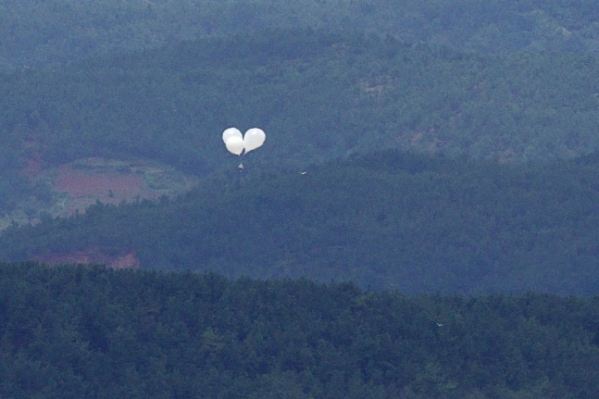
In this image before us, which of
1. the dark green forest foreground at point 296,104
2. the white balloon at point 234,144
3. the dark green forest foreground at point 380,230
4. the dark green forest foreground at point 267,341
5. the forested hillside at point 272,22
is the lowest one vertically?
the dark green forest foreground at point 267,341

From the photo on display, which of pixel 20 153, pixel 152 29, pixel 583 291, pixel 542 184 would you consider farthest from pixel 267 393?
pixel 152 29

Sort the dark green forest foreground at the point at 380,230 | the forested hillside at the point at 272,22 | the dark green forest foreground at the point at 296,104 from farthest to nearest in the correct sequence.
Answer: the forested hillside at the point at 272,22 → the dark green forest foreground at the point at 296,104 → the dark green forest foreground at the point at 380,230

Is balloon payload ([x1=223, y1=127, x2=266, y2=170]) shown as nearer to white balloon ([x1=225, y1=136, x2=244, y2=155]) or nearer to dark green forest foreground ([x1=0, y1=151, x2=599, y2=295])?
white balloon ([x1=225, y1=136, x2=244, y2=155])

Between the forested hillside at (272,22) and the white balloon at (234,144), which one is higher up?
the forested hillside at (272,22)

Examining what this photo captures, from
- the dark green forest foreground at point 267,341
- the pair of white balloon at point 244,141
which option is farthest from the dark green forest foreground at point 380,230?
the dark green forest foreground at point 267,341

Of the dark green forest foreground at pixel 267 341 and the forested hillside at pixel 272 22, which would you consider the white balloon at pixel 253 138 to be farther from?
the forested hillside at pixel 272 22

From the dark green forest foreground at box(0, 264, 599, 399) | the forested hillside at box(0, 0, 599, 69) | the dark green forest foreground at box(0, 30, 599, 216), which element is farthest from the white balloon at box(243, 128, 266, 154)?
the forested hillside at box(0, 0, 599, 69)
